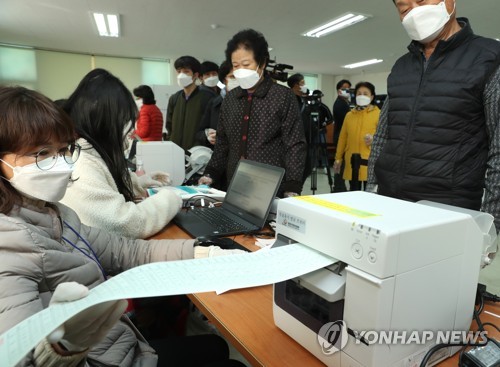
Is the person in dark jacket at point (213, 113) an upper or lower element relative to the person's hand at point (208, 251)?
upper

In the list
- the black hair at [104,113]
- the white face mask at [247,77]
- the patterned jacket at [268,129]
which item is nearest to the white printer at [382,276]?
the black hair at [104,113]

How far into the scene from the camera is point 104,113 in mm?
1316

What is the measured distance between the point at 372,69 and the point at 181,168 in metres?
9.91

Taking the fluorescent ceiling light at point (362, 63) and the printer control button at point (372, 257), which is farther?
the fluorescent ceiling light at point (362, 63)

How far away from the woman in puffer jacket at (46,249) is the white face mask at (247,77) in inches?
46.1

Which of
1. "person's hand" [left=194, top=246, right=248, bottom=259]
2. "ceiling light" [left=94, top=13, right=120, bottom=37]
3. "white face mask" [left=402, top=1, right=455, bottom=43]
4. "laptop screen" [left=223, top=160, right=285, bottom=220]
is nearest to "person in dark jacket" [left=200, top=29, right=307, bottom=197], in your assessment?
"laptop screen" [left=223, top=160, right=285, bottom=220]

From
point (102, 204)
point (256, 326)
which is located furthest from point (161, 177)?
point (256, 326)

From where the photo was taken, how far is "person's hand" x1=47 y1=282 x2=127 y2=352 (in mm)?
539

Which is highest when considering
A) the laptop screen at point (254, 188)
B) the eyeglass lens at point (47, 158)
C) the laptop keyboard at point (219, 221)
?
the eyeglass lens at point (47, 158)

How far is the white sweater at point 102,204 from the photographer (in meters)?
1.17

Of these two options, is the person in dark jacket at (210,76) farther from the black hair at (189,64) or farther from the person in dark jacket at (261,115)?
the person in dark jacket at (261,115)

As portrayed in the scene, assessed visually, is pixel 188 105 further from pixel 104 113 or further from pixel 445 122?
pixel 445 122

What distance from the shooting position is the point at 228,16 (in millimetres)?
5285

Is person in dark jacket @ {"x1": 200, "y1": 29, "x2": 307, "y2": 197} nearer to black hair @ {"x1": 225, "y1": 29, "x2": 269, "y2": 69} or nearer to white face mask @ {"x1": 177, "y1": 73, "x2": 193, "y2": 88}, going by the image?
black hair @ {"x1": 225, "y1": 29, "x2": 269, "y2": 69}
